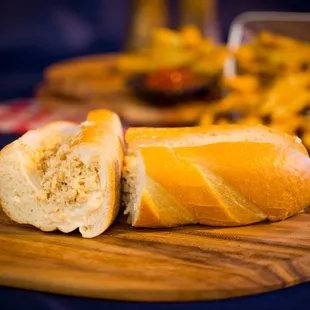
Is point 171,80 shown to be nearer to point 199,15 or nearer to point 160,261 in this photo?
point 199,15

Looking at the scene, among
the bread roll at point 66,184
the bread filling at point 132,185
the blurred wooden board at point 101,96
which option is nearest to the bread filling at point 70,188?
the bread roll at point 66,184

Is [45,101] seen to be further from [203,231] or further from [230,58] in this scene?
[203,231]

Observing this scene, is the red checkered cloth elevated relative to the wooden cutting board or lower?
lower

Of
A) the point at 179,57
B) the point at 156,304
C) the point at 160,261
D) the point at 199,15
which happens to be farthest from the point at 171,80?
the point at 156,304

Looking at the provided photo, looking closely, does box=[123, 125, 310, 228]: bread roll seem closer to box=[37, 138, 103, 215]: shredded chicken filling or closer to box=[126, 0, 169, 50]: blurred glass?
box=[37, 138, 103, 215]: shredded chicken filling

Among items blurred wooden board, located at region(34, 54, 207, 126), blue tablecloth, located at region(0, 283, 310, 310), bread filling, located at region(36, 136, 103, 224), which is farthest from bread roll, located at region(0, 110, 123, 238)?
blurred wooden board, located at region(34, 54, 207, 126)

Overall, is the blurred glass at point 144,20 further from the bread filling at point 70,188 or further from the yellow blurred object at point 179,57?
the bread filling at point 70,188
